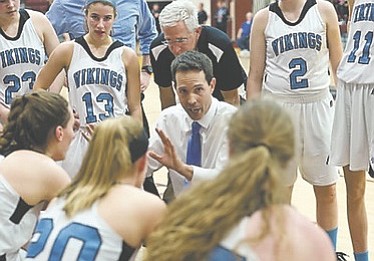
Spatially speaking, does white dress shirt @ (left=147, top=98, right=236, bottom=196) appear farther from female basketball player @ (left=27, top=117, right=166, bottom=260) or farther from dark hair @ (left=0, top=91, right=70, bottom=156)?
female basketball player @ (left=27, top=117, right=166, bottom=260)

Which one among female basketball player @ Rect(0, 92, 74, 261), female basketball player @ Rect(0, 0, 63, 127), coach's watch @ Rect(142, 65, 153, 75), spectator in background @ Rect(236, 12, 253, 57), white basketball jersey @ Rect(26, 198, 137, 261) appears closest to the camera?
white basketball jersey @ Rect(26, 198, 137, 261)

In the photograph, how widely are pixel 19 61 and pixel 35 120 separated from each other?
5.21ft

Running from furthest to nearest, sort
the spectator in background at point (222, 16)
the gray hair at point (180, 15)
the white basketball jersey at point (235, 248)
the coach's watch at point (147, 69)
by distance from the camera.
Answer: the spectator in background at point (222, 16) < the coach's watch at point (147, 69) < the gray hair at point (180, 15) < the white basketball jersey at point (235, 248)

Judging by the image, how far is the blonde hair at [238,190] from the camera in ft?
7.11

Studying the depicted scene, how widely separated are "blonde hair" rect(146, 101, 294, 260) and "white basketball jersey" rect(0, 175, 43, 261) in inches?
38.4

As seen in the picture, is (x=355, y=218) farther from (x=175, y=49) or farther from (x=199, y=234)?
(x=199, y=234)

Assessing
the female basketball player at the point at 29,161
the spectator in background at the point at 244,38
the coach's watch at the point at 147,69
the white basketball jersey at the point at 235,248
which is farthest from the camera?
the spectator in background at the point at 244,38

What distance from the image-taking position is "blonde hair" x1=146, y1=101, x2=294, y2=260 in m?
2.17

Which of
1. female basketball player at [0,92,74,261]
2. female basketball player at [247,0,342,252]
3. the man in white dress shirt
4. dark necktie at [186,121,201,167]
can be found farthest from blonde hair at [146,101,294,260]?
female basketball player at [247,0,342,252]

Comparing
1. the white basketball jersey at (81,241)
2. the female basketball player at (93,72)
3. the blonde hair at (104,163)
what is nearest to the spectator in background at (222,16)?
the female basketball player at (93,72)

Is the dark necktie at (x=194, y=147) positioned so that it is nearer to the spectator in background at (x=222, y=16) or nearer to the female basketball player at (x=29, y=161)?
the female basketball player at (x=29, y=161)

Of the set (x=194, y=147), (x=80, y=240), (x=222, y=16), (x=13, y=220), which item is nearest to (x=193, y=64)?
(x=194, y=147)

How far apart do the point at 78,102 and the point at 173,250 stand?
234 cm

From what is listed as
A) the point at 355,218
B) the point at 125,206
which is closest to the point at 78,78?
the point at 355,218
